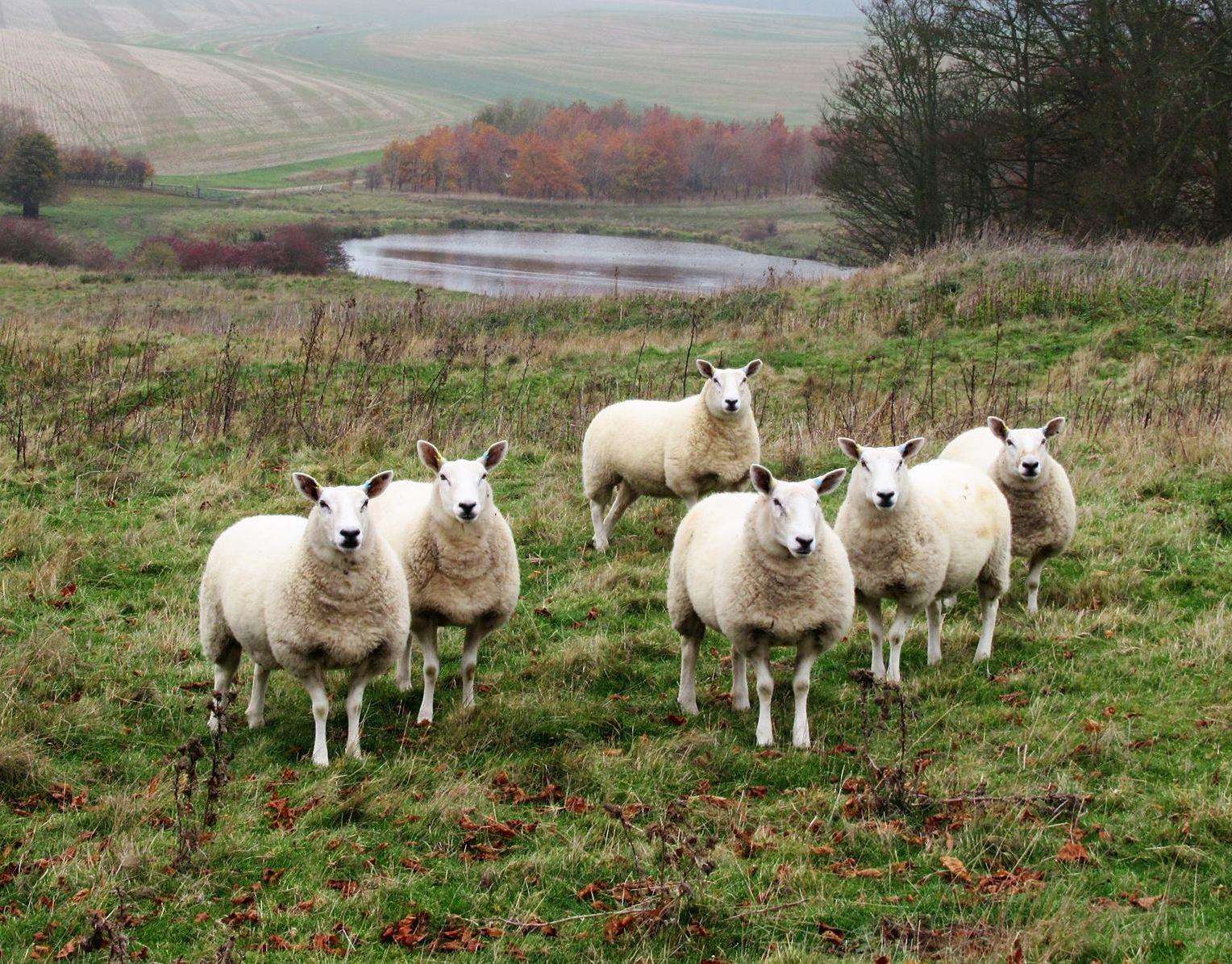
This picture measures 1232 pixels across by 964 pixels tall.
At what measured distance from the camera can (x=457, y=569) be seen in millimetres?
7121

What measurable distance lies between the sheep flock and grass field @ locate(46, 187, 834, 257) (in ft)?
144

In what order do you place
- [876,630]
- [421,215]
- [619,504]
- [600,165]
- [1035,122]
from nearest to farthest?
[876,630] → [619,504] → [1035,122] → [421,215] → [600,165]

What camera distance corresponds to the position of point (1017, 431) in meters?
8.65

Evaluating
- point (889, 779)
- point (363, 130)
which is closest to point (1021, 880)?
point (889, 779)

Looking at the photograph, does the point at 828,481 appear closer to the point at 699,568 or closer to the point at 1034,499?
the point at 699,568

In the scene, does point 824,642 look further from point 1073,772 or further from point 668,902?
point 668,902

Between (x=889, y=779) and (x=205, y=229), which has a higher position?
(x=205, y=229)

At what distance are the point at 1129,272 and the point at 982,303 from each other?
249 cm

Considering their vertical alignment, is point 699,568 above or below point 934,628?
above

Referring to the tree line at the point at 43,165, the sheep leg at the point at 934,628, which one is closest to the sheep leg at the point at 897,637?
the sheep leg at the point at 934,628

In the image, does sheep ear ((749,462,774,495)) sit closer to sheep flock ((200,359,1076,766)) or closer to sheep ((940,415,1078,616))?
sheep flock ((200,359,1076,766))

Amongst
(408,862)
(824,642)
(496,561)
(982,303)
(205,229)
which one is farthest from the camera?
(205,229)

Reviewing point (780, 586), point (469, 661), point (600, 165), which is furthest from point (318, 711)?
point (600, 165)

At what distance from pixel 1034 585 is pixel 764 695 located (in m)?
3.26
